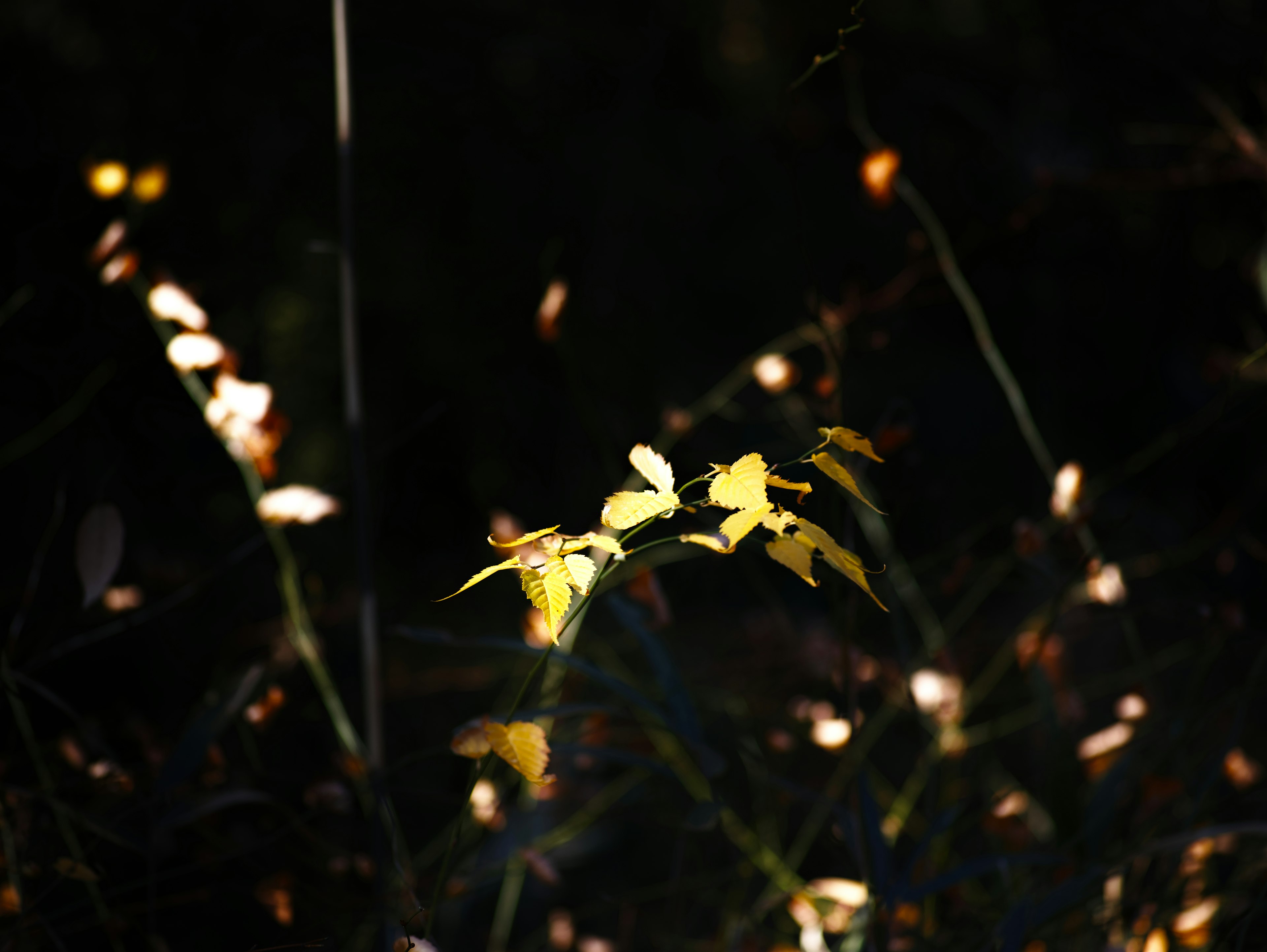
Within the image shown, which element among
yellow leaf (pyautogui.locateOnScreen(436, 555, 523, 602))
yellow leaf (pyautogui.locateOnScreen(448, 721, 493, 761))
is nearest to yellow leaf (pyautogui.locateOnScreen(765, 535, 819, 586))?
yellow leaf (pyautogui.locateOnScreen(436, 555, 523, 602))

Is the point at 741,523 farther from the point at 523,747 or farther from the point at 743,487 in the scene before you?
the point at 523,747

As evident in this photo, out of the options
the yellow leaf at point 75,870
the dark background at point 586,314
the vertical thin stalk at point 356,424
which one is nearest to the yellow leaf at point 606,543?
the vertical thin stalk at point 356,424

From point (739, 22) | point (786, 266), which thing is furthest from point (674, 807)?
point (739, 22)

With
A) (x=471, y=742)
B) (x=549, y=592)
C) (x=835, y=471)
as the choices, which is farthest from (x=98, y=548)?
(x=835, y=471)

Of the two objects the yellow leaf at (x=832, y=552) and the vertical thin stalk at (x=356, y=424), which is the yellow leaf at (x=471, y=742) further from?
the yellow leaf at (x=832, y=552)

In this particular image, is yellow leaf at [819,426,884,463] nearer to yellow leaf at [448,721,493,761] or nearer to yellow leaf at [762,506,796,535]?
yellow leaf at [762,506,796,535]

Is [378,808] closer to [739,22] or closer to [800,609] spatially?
[800,609]
